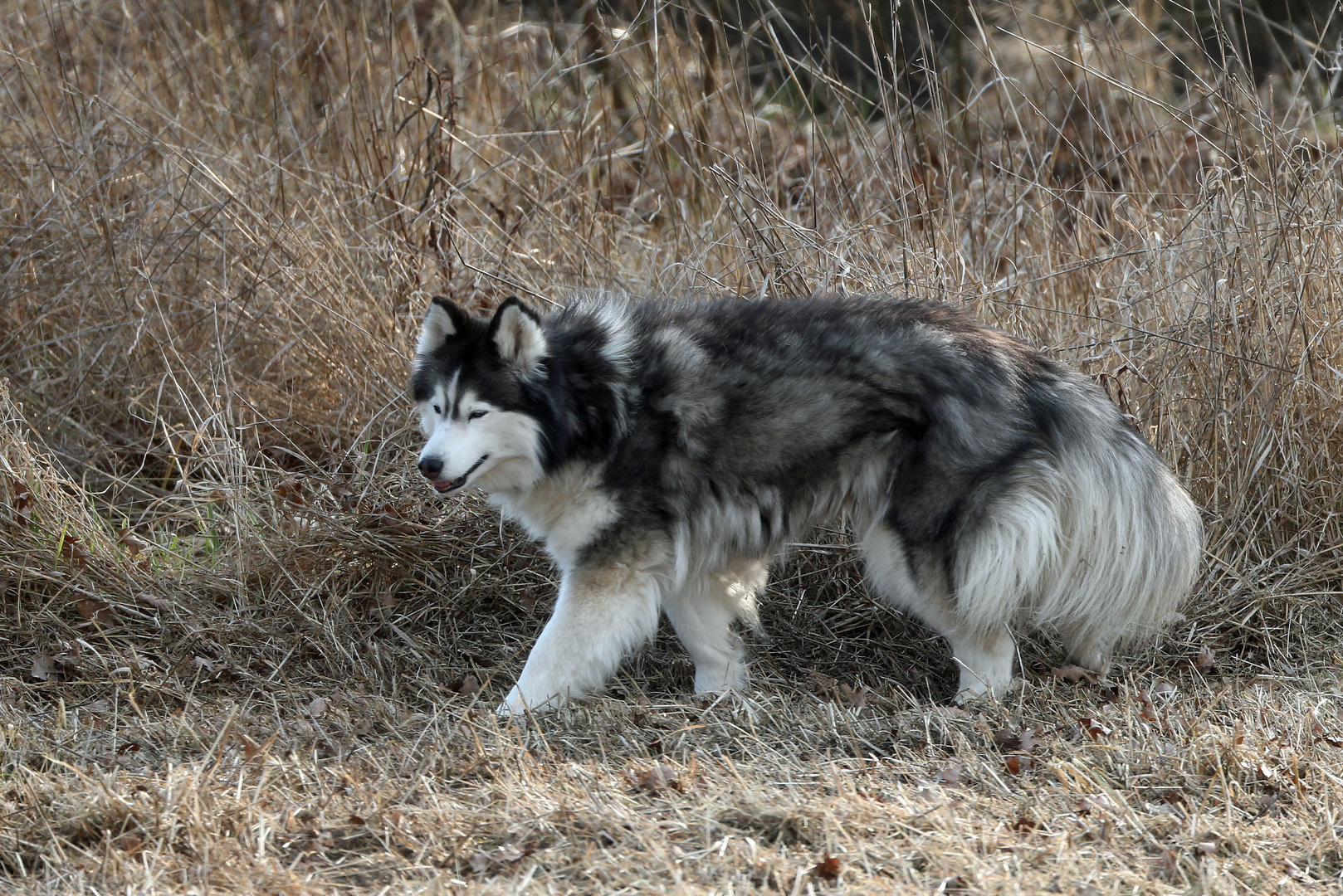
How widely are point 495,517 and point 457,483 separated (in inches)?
39.0

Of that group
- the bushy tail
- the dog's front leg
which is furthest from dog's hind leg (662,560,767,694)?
the bushy tail

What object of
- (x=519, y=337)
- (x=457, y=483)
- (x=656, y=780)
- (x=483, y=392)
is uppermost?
(x=519, y=337)

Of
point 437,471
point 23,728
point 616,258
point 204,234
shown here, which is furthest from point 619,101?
point 23,728

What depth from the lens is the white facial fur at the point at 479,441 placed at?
13.1ft

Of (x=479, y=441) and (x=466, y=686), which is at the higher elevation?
(x=479, y=441)

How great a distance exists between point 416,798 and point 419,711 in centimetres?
77

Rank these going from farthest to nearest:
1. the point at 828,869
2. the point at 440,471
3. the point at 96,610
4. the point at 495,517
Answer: the point at 495,517
the point at 96,610
the point at 440,471
the point at 828,869

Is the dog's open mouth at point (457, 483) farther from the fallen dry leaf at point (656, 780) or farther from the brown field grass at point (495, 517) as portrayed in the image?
the fallen dry leaf at point (656, 780)

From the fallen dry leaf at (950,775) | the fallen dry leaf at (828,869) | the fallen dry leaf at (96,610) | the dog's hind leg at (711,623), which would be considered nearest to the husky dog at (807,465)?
the dog's hind leg at (711,623)

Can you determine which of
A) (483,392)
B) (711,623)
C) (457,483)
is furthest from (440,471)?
(711,623)

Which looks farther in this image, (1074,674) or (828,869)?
(1074,674)

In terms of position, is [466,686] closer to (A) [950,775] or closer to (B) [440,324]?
(B) [440,324]

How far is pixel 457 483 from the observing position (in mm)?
4016

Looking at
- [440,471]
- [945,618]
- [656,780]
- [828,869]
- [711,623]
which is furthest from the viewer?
[711,623]
